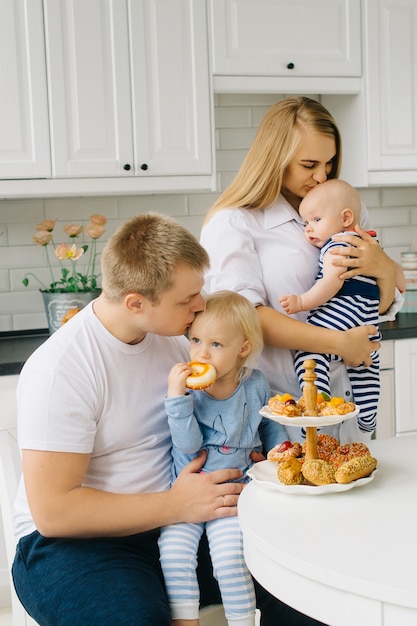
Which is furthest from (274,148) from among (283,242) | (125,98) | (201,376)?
(125,98)

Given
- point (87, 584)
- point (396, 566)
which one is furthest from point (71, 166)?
point (396, 566)

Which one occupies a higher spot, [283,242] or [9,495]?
[283,242]

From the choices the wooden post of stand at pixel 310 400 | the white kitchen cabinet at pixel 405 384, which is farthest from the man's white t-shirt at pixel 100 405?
the white kitchen cabinet at pixel 405 384

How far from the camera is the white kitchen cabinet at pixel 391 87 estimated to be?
333cm

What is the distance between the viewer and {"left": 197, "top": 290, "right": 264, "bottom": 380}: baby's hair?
1708mm

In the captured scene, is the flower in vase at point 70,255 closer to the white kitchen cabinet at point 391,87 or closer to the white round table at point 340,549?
the white kitchen cabinet at point 391,87

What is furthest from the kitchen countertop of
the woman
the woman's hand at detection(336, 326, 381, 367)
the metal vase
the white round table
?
the white round table

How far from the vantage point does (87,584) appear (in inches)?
58.0

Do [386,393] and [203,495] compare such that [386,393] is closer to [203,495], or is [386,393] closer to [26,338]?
[26,338]

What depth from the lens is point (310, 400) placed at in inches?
58.3

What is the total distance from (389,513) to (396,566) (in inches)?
8.0

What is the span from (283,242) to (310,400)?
60cm

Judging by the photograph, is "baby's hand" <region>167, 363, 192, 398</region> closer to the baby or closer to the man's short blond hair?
the man's short blond hair

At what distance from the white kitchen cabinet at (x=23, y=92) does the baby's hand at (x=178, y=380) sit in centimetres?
157
